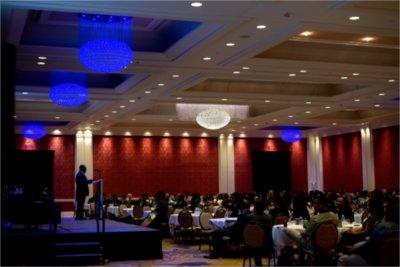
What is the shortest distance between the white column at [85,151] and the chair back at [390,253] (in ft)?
61.5

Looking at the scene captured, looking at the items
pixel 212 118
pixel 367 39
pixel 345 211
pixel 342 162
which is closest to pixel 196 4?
pixel 367 39

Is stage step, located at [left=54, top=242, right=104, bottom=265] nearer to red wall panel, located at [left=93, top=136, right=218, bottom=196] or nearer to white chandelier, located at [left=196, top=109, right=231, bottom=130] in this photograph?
white chandelier, located at [left=196, top=109, right=231, bottom=130]

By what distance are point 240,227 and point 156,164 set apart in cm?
1526

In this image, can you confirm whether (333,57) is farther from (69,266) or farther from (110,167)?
(110,167)

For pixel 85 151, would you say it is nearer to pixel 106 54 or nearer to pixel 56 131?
pixel 56 131

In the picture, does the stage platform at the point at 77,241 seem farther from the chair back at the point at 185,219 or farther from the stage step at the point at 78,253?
the chair back at the point at 185,219

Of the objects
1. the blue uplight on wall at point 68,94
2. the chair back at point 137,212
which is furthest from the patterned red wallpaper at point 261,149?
the blue uplight on wall at point 68,94

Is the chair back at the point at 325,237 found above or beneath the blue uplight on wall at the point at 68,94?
beneath

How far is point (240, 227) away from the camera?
10250 mm

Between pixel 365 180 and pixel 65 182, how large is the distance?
41.2 feet

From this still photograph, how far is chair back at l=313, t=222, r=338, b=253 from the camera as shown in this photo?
8.46 meters

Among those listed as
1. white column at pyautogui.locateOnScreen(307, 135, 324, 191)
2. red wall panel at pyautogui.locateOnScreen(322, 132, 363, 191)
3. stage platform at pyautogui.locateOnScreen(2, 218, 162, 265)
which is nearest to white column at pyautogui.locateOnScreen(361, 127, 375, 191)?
red wall panel at pyautogui.locateOnScreen(322, 132, 363, 191)

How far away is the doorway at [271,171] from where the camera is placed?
27.0 meters

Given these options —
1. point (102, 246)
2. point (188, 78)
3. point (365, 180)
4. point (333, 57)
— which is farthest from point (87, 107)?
point (365, 180)
